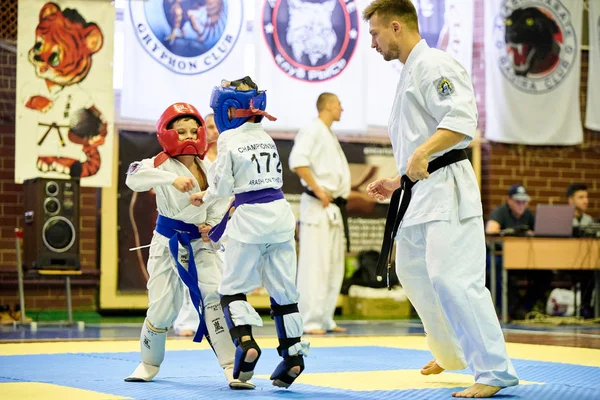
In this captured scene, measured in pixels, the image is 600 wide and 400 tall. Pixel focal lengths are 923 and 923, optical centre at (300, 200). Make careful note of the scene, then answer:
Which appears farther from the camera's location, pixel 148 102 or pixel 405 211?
pixel 148 102

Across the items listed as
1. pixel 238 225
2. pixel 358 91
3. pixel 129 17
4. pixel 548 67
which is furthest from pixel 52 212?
pixel 548 67

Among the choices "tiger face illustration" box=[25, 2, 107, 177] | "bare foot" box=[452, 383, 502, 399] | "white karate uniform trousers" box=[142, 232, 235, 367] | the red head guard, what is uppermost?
"tiger face illustration" box=[25, 2, 107, 177]

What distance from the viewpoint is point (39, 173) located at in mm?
7941

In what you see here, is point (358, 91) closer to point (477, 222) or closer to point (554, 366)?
point (554, 366)

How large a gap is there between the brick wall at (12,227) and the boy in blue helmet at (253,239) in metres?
5.52

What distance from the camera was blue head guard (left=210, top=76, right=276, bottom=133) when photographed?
13.2 ft

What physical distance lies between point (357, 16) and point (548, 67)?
2645mm

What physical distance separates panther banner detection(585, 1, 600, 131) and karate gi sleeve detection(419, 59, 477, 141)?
26.0 ft

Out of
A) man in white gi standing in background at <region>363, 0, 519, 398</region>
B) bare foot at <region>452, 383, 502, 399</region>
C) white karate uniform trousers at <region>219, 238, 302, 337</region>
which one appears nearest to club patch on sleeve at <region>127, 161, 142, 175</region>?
white karate uniform trousers at <region>219, 238, 302, 337</region>

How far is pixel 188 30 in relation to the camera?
916 cm

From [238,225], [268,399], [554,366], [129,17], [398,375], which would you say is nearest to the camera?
[268,399]

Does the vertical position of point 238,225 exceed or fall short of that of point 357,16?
it falls short

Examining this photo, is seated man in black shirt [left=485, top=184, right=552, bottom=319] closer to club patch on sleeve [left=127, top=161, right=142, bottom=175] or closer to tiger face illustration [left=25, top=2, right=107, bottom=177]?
tiger face illustration [left=25, top=2, right=107, bottom=177]

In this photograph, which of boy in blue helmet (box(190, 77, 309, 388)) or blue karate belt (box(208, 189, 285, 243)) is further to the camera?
blue karate belt (box(208, 189, 285, 243))
